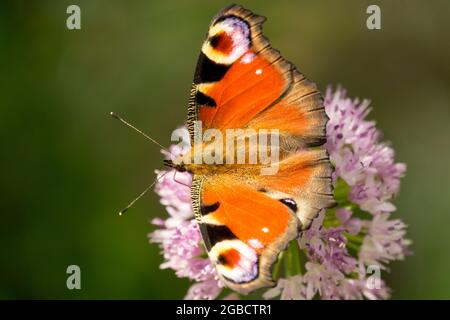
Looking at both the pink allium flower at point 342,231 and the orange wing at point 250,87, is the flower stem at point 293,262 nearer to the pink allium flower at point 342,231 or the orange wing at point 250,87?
the pink allium flower at point 342,231

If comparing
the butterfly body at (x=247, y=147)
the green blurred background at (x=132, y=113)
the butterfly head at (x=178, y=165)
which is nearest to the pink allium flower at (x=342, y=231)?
the butterfly head at (x=178, y=165)

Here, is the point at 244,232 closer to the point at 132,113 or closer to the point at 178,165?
the point at 178,165

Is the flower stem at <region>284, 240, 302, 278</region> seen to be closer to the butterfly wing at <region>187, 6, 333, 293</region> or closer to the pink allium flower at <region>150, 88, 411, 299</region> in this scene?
the pink allium flower at <region>150, 88, 411, 299</region>

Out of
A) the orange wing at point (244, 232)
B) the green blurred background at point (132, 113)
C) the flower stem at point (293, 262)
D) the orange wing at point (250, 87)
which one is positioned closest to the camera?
the orange wing at point (244, 232)

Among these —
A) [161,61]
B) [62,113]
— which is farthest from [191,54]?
[62,113]

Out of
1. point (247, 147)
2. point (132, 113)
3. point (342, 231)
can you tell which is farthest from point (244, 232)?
point (132, 113)

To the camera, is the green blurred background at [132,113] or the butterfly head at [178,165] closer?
the butterfly head at [178,165]

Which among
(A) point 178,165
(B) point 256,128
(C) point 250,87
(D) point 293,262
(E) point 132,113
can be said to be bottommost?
(D) point 293,262
